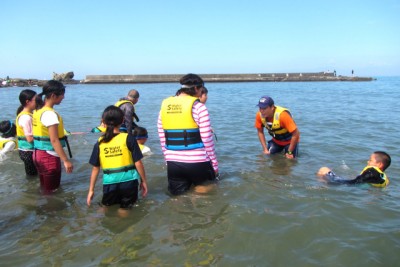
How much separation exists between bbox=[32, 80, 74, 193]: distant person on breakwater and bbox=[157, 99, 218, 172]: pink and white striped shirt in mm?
1453

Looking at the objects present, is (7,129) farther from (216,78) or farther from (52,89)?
(216,78)

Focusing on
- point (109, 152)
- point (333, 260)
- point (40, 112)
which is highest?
point (40, 112)

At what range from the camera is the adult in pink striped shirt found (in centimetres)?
453

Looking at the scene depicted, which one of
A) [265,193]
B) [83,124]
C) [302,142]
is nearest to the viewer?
[265,193]

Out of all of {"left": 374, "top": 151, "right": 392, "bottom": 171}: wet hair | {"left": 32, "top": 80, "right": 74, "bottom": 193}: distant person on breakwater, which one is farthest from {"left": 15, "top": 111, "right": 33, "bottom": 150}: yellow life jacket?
{"left": 374, "top": 151, "right": 392, "bottom": 171}: wet hair

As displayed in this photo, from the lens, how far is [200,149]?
15.4 feet

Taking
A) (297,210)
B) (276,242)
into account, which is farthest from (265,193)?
(276,242)

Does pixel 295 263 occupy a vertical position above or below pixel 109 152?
below

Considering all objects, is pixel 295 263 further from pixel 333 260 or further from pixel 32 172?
pixel 32 172

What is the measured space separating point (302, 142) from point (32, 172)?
24.8ft

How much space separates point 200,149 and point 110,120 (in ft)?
4.21

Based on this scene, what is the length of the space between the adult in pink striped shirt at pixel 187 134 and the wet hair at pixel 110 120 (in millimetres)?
685

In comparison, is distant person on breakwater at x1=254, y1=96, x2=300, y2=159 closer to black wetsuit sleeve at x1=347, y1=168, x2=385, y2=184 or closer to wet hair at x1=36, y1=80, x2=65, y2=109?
black wetsuit sleeve at x1=347, y1=168, x2=385, y2=184

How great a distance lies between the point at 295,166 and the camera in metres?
7.45
